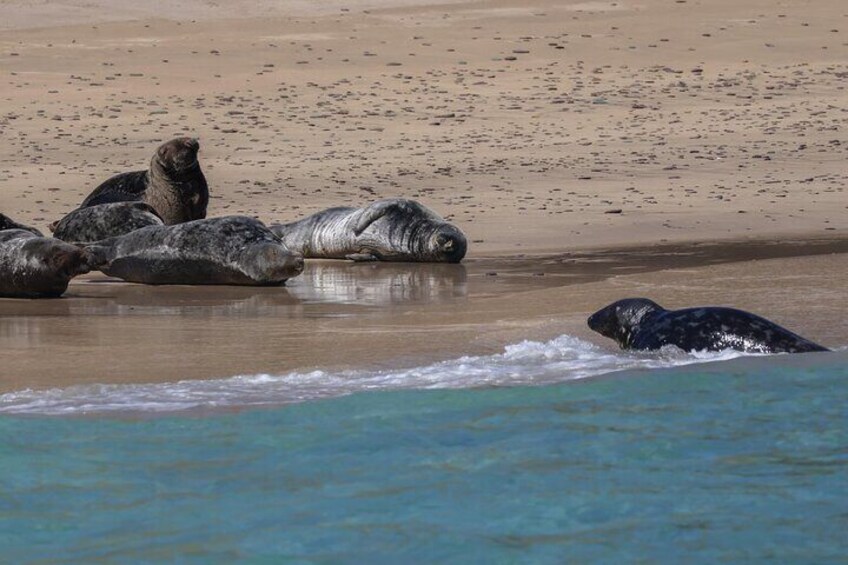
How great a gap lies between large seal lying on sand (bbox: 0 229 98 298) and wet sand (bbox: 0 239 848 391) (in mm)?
96

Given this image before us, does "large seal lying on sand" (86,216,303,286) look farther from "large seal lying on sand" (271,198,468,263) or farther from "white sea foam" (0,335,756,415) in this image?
"white sea foam" (0,335,756,415)

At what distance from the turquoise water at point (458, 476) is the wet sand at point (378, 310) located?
0.70 metres

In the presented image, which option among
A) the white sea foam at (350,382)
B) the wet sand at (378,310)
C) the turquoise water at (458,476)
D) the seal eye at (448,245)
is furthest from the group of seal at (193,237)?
the turquoise water at (458,476)

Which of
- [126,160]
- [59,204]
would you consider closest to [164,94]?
[126,160]

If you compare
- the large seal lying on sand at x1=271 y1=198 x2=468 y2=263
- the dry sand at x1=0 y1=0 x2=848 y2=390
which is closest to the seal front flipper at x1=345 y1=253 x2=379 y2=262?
the large seal lying on sand at x1=271 y1=198 x2=468 y2=263

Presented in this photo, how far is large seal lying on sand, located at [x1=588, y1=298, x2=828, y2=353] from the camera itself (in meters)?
6.98

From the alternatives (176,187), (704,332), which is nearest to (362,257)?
(176,187)

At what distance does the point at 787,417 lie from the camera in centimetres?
625

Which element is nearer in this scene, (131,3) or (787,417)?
(787,417)

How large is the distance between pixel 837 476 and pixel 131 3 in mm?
19998

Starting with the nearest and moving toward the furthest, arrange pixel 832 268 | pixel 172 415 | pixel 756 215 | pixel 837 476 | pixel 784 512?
pixel 784 512, pixel 837 476, pixel 172 415, pixel 832 268, pixel 756 215

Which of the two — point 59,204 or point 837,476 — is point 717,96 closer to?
point 59,204

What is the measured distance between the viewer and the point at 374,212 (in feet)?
34.9

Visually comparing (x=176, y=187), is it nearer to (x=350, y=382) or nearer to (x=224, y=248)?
(x=224, y=248)
